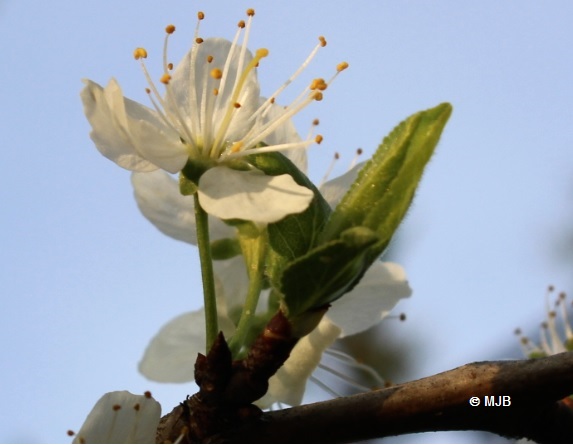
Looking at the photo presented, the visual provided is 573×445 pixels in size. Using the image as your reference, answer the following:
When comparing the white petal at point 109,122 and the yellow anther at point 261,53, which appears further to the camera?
the yellow anther at point 261,53

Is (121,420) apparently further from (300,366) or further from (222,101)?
(222,101)

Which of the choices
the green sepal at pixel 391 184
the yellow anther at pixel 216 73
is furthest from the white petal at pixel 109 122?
the green sepal at pixel 391 184

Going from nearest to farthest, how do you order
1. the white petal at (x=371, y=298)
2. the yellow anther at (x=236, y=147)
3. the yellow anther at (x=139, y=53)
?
the yellow anther at (x=236, y=147)
the yellow anther at (x=139, y=53)
the white petal at (x=371, y=298)

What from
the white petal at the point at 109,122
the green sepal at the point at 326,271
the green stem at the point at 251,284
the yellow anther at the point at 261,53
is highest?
the yellow anther at the point at 261,53

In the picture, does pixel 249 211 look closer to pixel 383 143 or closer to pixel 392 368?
pixel 383 143

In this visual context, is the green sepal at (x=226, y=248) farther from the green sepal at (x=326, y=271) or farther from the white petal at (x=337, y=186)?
the green sepal at (x=326, y=271)

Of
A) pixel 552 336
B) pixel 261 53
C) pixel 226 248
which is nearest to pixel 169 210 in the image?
pixel 226 248

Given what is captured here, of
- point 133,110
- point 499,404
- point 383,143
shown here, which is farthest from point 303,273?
point 133,110
